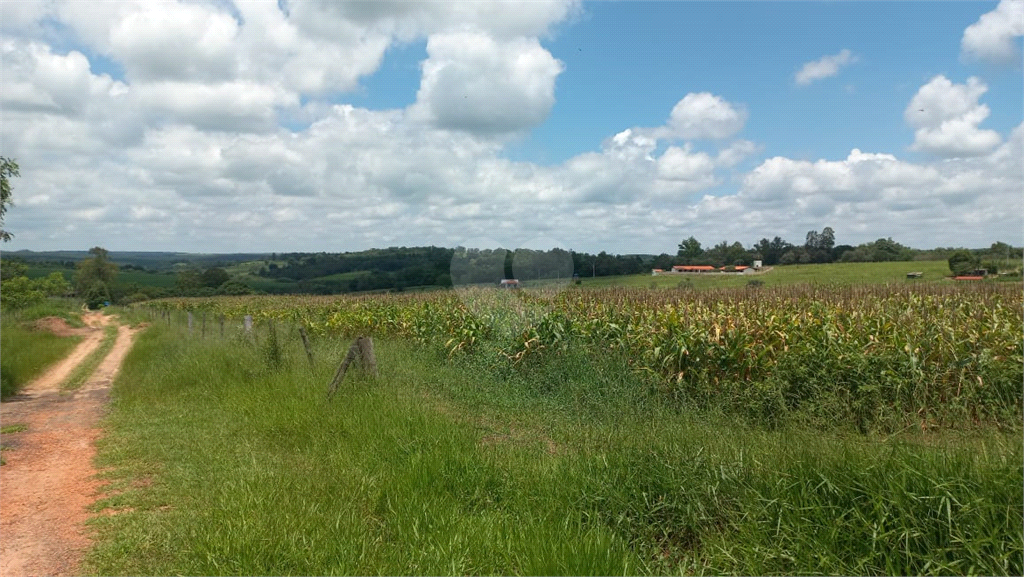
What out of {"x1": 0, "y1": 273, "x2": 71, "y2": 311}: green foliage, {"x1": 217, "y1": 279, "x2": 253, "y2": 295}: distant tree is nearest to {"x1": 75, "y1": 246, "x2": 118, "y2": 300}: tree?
{"x1": 217, "y1": 279, "x2": 253, "y2": 295}: distant tree

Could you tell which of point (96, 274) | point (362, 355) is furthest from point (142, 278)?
point (362, 355)

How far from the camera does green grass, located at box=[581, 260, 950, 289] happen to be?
279 inches

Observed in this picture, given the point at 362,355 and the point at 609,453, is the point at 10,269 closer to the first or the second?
the point at 362,355

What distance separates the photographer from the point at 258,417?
809 cm

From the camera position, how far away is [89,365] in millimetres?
20203

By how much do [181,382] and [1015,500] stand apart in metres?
12.5

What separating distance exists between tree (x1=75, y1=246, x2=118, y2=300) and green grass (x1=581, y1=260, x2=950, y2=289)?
85.2 metres

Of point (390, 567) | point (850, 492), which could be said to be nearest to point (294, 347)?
point (390, 567)

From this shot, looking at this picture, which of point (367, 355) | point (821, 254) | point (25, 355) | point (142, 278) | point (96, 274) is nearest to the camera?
point (367, 355)

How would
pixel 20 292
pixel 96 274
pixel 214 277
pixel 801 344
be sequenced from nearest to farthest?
1. pixel 801 344
2. pixel 20 292
3. pixel 214 277
4. pixel 96 274

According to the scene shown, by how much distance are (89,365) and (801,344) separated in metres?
21.7

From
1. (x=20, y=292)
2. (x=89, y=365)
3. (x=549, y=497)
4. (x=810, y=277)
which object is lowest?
(x=89, y=365)

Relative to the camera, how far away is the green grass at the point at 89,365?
1608 cm

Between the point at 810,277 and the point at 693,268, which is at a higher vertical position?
the point at 693,268
